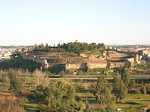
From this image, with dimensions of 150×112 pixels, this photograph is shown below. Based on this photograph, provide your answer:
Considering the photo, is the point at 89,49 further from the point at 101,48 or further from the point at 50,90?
the point at 50,90

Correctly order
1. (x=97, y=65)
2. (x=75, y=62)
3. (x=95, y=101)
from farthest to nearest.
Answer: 1. (x=75, y=62)
2. (x=97, y=65)
3. (x=95, y=101)

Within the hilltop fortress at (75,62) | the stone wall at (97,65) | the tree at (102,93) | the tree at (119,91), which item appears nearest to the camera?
the tree at (102,93)

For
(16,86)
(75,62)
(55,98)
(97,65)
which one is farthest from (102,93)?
(75,62)

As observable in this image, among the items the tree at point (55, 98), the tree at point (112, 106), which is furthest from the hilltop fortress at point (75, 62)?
the tree at point (112, 106)

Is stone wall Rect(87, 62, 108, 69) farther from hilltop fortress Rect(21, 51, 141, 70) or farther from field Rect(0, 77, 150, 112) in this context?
field Rect(0, 77, 150, 112)

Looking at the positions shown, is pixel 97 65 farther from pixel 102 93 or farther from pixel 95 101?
pixel 102 93

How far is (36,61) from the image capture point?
44.8m

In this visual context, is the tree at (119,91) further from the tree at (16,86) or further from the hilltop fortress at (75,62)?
the hilltop fortress at (75,62)

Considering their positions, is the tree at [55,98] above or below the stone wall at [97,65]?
below

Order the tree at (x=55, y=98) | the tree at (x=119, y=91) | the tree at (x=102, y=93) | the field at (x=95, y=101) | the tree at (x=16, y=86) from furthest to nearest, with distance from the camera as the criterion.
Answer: the tree at (x=16, y=86)
the tree at (x=119, y=91)
the tree at (x=102, y=93)
the field at (x=95, y=101)
the tree at (x=55, y=98)

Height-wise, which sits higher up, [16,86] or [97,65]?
[97,65]

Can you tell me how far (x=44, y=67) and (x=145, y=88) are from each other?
19126 mm

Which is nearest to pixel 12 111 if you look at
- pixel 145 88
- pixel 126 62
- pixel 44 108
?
pixel 44 108

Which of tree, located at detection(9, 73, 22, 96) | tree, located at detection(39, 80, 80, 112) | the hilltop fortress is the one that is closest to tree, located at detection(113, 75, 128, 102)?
tree, located at detection(39, 80, 80, 112)
